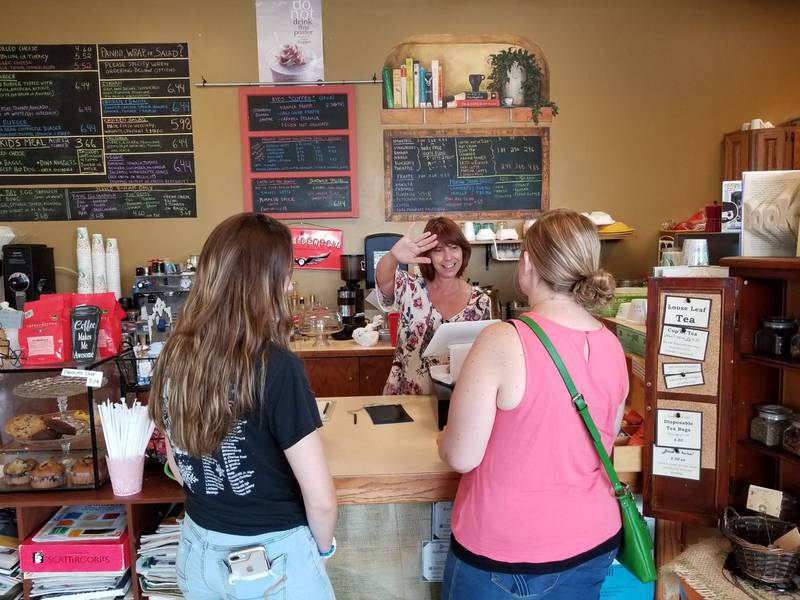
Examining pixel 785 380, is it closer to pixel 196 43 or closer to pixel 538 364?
pixel 538 364

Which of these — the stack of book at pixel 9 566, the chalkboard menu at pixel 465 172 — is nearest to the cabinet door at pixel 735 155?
the chalkboard menu at pixel 465 172

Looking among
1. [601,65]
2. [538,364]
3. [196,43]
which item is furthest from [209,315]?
[601,65]

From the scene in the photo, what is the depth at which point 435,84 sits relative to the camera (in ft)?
13.6

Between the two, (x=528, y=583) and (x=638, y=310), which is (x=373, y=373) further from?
(x=528, y=583)

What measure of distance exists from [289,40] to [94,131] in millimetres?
1482

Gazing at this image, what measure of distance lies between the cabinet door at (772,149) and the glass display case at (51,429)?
407 centimetres

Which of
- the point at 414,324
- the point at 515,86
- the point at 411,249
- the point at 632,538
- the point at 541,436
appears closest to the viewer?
the point at 541,436

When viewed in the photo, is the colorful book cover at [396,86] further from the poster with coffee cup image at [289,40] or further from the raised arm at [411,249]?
the raised arm at [411,249]

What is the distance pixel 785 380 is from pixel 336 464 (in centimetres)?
132

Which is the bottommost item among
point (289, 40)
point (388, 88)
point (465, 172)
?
point (465, 172)

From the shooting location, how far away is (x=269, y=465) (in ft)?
4.01

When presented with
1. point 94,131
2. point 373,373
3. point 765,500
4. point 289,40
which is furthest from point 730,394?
point 94,131

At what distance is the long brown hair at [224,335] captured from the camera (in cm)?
114

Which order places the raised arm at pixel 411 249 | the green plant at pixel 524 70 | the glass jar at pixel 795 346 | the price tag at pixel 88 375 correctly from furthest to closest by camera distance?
1. the green plant at pixel 524 70
2. the raised arm at pixel 411 249
3. the price tag at pixel 88 375
4. the glass jar at pixel 795 346
